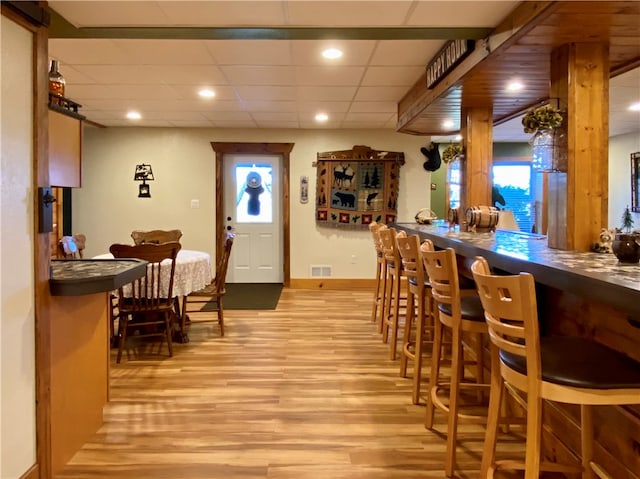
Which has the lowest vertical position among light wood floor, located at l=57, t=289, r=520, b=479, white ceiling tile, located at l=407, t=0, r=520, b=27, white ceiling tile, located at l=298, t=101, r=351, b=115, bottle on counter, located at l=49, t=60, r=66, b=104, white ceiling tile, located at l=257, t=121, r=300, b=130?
light wood floor, located at l=57, t=289, r=520, b=479

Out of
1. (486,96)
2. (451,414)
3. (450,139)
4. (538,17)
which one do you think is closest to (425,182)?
(450,139)

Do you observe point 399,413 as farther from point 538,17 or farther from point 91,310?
point 538,17

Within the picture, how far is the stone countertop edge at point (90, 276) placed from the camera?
75.7 inches

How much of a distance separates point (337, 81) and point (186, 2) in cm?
181

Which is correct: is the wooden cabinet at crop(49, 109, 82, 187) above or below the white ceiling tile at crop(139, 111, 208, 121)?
below

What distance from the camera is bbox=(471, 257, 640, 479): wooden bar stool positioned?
1.31m

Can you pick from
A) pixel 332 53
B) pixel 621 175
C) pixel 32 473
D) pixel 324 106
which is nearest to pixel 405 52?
pixel 332 53

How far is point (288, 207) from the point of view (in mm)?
6504

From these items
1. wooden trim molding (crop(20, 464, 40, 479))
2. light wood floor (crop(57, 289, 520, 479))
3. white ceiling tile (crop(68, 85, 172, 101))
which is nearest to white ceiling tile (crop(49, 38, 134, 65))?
white ceiling tile (crop(68, 85, 172, 101))

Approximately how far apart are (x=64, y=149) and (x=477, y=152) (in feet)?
10.7

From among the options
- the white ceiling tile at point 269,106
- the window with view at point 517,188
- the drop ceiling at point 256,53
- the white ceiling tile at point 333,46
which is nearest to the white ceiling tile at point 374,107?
the drop ceiling at point 256,53

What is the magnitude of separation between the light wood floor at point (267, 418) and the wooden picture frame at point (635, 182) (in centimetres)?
537

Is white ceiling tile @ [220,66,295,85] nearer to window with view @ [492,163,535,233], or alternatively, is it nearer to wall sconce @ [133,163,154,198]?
wall sconce @ [133,163,154,198]

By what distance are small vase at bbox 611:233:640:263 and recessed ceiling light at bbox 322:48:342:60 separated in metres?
2.19
